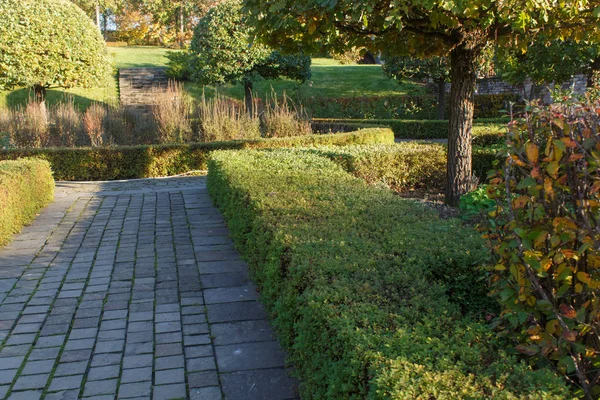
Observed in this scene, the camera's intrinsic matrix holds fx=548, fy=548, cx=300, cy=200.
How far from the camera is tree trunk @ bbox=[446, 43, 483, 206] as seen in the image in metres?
5.89

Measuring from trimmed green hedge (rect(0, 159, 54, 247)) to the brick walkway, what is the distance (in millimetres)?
163

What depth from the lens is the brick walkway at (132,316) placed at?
298 centimetres

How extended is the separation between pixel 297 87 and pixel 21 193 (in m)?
17.3

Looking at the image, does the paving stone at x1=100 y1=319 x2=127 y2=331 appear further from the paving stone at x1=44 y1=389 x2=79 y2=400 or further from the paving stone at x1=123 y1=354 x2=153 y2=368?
the paving stone at x1=44 y1=389 x2=79 y2=400

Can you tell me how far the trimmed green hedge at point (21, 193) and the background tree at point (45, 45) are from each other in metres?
7.75

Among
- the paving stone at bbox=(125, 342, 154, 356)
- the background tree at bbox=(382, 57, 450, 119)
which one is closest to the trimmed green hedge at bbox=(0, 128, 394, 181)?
the paving stone at bbox=(125, 342, 154, 356)

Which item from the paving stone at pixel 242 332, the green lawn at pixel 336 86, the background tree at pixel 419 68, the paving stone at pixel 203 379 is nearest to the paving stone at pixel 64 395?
the paving stone at pixel 203 379

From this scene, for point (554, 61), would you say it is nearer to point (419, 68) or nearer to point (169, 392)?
point (419, 68)

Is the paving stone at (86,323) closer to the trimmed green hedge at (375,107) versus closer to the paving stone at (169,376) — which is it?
the paving stone at (169,376)

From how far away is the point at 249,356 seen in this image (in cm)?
325

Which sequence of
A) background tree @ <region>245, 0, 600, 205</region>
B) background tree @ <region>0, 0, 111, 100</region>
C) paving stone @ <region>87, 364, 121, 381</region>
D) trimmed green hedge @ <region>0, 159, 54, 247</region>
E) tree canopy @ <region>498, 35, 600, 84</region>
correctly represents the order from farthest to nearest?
background tree @ <region>0, 0, 111, 100</region>
tree canopy @ <region>498, 35, 600, 84</region>
trimmed green hedge @ <region>0, 159, 54, 247</region>
background tree @ <region>245, 0, 600, 205</region>
paving stone @ <region>87, 364, 121, 381</region>

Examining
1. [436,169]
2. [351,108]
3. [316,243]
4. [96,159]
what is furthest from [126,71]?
[316,243]

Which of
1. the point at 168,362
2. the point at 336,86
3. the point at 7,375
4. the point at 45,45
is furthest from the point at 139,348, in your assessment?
the point at 336,86

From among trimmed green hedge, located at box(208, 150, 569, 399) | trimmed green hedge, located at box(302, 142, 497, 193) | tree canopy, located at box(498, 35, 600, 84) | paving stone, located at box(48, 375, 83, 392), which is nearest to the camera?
trimmed green hedge, located at box(208, 150, 569, 399)
